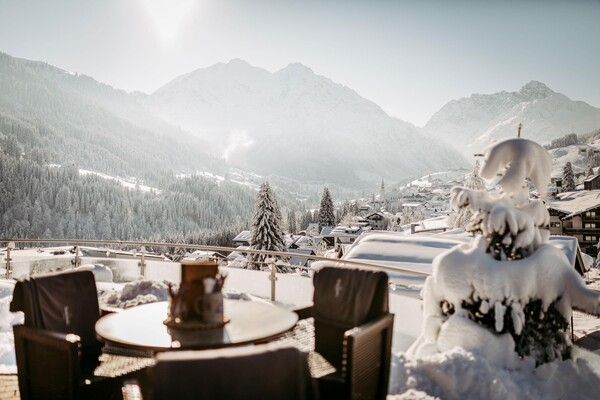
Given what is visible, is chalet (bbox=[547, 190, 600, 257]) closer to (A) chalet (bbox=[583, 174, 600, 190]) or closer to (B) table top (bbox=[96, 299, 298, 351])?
(A) chalet (bbox=[583, 174, 600, 190])

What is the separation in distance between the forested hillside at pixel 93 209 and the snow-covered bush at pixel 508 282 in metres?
92.9

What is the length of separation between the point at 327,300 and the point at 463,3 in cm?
852

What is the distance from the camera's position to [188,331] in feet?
9.46

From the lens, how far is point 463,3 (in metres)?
9.45

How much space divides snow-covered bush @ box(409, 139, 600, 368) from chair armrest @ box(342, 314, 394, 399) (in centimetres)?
119

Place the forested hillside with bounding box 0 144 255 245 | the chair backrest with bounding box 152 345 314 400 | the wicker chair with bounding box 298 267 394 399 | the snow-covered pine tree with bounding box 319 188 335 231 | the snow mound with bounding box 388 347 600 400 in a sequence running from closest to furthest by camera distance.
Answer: the chair backrest with bounding box 152 345 314 400 → the wicker chair with bounding box 298 267 394 399 → the snow mound with bounding box 388 347 600 400 → the snow-covered pine tree with bounding box 319 188 335 231 → the forested hillside with bounding box 0 144 255 245

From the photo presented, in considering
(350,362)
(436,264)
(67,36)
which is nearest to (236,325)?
(350,362)

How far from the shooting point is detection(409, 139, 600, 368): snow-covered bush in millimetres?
3711

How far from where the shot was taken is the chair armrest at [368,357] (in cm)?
262

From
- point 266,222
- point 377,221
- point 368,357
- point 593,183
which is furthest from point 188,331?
point 377,221

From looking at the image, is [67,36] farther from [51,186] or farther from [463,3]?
[51,186]

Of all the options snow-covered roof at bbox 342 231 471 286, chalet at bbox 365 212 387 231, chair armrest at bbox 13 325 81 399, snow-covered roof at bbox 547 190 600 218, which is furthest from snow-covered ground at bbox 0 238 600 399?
chalet at bbox 365 212 387 231

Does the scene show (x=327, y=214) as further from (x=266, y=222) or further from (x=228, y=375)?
(x=228, y=375)

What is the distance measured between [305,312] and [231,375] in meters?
2.37
